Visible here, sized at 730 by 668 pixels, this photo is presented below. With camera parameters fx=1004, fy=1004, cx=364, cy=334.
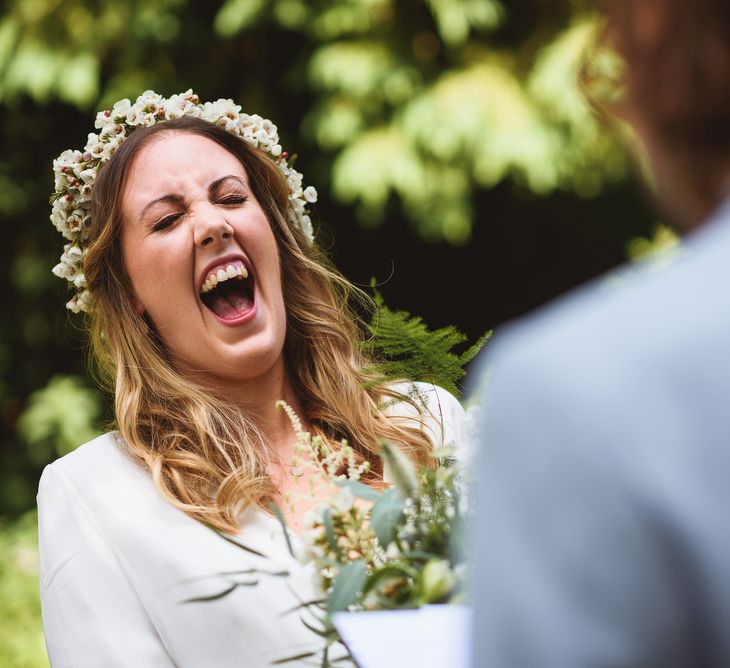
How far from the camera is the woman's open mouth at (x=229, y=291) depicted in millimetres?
2498

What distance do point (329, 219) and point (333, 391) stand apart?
14.5 ft

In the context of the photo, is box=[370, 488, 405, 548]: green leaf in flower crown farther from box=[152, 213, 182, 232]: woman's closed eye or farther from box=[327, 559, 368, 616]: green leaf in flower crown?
box=[152, 213, 182, 232]: woman's closed eye

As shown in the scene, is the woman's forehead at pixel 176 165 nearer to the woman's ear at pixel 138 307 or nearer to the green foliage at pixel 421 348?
the woman's ear at pixel 138 307

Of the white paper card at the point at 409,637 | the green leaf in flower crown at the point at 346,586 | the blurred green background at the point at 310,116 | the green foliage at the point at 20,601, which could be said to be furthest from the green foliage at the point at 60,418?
the white paper card at the point at 409,637

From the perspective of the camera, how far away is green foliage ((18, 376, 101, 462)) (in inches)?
252

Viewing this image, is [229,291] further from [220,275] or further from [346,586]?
[346,586]

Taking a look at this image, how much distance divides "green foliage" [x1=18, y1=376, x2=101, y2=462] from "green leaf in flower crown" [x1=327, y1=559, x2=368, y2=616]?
5303 millimetres

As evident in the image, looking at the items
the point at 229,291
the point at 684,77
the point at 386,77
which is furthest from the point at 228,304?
the point at 386,77

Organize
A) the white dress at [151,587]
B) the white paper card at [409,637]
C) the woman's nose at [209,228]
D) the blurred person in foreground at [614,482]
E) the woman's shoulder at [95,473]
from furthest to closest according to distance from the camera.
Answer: the woman's nose at [209,228] → the woman's shoulder at [95,473] → the white dress at [151,587] → the white paper card at [409,637] → the blurred person in foreground at [614,482]

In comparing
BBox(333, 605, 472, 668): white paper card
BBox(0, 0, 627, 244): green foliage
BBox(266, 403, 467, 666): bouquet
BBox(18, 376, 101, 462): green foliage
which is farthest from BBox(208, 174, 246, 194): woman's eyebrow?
BBox(18, 376, 101, 462): green foliage

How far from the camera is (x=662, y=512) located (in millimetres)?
573

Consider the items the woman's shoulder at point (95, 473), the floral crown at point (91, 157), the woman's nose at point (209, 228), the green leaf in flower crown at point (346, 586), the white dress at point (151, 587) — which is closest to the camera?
the green leaf in flower crown at point (346, 586)

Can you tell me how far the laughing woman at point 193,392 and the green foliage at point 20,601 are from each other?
2.96 m

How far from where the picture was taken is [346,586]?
1.30 m
